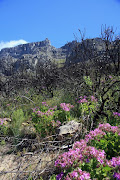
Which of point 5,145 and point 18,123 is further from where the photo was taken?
point 18,123

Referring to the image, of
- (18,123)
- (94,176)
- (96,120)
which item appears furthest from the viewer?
(18,123)

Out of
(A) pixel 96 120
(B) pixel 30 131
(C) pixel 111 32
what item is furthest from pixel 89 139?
(C) pixel 111 32

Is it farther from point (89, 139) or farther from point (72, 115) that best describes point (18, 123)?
point (89, 139)

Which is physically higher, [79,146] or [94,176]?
[79,146]

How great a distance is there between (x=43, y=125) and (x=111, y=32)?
9.39 m

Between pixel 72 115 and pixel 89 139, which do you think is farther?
pixel 72 115

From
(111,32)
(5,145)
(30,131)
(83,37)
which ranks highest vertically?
(111,32)

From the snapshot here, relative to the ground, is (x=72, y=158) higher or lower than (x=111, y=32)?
lower

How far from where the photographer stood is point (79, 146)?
83.2 inches

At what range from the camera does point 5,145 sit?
14.2 ft

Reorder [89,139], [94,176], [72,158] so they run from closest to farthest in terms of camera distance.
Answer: [94,176]
[72,158]
[89,139]

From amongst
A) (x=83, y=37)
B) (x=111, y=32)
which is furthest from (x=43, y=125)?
(x=111, y=32)

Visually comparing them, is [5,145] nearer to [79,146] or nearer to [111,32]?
[79,146]

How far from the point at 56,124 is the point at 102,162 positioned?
8.24 ft
